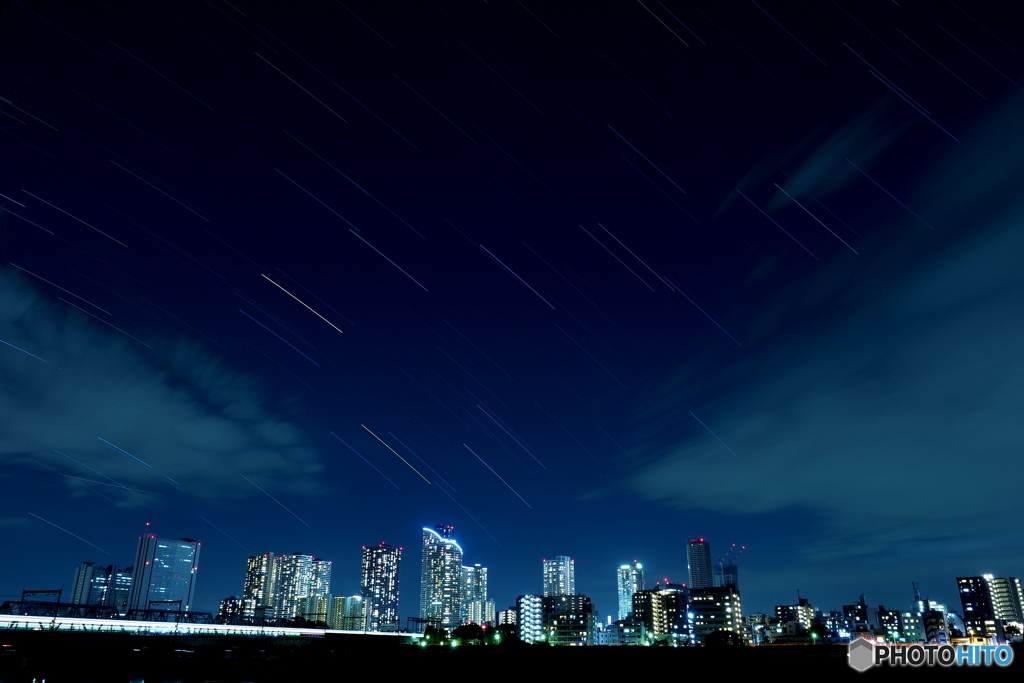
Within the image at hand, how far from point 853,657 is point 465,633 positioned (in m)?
133

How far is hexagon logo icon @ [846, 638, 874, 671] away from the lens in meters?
32.4

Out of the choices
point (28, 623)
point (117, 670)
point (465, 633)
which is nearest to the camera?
point (117, 670)

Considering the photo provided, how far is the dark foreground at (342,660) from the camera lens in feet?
140

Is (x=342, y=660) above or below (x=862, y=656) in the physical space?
below

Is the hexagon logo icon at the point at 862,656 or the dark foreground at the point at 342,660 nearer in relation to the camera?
the hexagon logo icon at the point at 862,656

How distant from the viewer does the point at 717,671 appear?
43219mm

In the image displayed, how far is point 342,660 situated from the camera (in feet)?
243

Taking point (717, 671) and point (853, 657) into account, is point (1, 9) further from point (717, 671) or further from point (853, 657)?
point (717, 671)

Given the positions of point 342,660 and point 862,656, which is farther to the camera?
point 342,660

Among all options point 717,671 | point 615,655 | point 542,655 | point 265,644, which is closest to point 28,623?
point 265,644

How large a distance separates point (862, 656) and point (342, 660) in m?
60.8

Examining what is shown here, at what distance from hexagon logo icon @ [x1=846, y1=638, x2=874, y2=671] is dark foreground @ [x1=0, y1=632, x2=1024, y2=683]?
16.4 inches

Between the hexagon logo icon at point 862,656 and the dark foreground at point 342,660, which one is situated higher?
the hexagon logo icon at point 862,656

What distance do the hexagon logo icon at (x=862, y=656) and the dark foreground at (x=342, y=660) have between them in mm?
417
